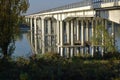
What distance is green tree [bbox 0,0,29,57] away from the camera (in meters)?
23.1

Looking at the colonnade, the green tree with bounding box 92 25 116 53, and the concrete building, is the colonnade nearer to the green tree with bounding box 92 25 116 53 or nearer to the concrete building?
the concrete building

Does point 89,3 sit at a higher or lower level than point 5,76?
higher

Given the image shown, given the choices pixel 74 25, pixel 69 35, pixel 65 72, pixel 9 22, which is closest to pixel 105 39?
pixel 9 22

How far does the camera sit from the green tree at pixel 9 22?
75.7 feet

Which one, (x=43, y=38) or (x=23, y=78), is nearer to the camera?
(x=23, y=78)

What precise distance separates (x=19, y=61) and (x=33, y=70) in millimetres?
3797

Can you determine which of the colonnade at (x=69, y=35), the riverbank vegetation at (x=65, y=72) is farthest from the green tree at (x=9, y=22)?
the colonnade at (x=69, y=35)

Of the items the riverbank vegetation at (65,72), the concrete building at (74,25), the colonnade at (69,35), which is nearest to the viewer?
the riverbank vegetation at (65,72)

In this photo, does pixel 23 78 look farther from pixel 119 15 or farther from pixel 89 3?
pixel 89 3

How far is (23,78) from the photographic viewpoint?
1391cm

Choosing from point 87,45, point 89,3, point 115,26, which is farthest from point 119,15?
point 87,45

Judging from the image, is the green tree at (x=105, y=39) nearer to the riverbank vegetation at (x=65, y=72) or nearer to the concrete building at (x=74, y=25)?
the concrete building at (x=74, y=25)

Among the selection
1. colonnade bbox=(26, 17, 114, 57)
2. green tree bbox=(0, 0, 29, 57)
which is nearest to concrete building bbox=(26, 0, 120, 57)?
colonnade bbox=(26, 17, 114, 57)

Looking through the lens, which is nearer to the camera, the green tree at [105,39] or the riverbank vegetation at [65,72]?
the riverbank vegetation at [65,72]
